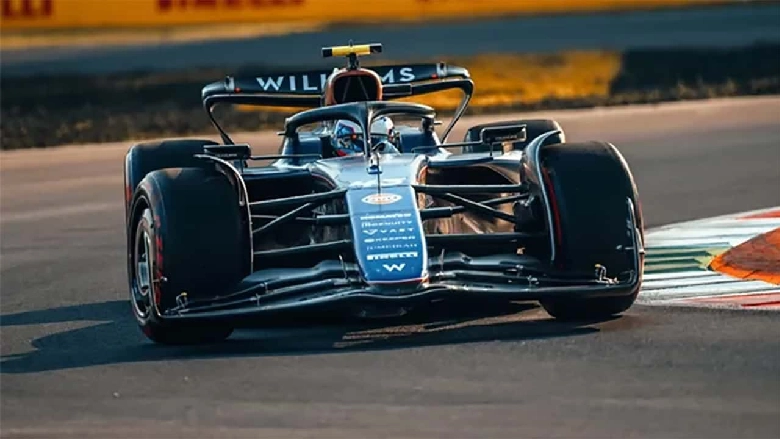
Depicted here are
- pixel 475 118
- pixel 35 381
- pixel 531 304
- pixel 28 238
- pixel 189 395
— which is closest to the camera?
pixel 189 395

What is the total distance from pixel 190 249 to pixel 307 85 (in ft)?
11.6

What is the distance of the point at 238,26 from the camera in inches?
1451

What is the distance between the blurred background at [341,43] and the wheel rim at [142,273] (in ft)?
42.1

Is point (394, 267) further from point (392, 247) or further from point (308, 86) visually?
point (308, 86)

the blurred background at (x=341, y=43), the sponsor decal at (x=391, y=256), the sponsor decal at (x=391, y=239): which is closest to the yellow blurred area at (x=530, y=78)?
the blurred background at (x=341, y=43)

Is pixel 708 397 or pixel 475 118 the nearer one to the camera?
pixel 708 397

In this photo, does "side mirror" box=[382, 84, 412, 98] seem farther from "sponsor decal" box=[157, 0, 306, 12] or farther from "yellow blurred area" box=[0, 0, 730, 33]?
"sponsor decal" box=[157, 0, 306, 12]

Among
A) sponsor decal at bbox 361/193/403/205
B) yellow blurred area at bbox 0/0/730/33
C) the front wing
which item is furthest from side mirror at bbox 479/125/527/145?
yellow blurred area at bbox 0/0/730/33

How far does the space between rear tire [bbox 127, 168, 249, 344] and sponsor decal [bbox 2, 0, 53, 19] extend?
2613cm

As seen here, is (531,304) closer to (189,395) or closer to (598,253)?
(598,253)

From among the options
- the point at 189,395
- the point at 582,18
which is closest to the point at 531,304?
the point at 189,395

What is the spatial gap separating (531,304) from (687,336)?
1707mm

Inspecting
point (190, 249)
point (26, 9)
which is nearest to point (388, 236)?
point (190, 249)

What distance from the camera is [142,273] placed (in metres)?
10.4
